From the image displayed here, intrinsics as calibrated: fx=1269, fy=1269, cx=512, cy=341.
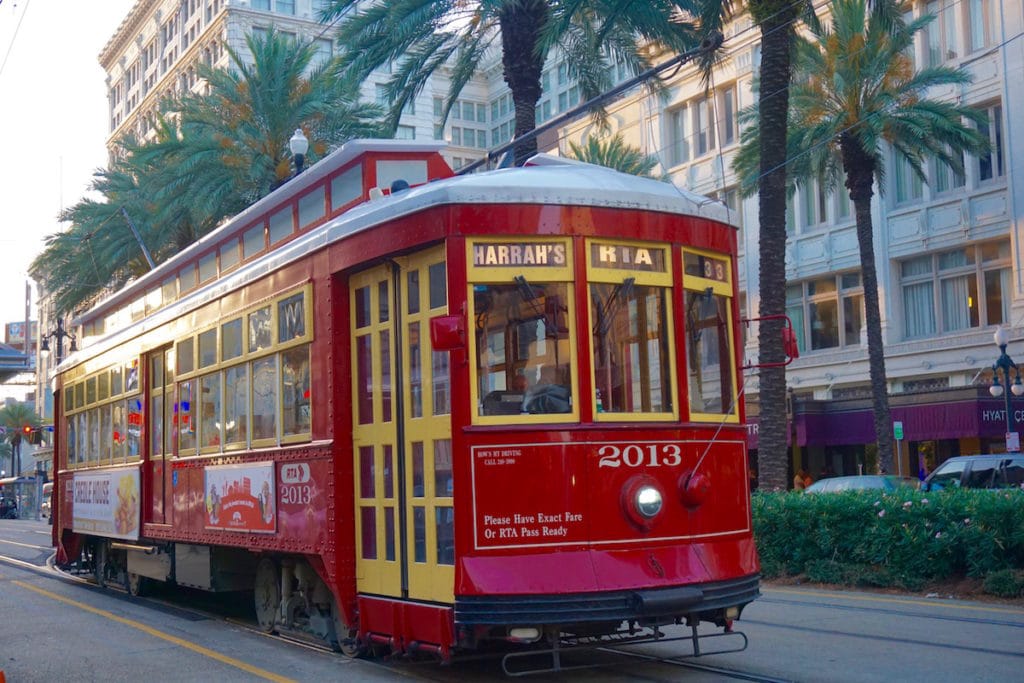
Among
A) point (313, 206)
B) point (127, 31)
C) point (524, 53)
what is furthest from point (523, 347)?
point (127, 31)

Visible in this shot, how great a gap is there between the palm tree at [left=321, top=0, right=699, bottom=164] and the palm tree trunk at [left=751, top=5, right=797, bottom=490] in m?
1.34

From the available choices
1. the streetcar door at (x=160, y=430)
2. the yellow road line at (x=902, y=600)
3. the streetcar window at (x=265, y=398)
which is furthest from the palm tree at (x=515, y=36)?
the streetcar window at (x=265, y=398)

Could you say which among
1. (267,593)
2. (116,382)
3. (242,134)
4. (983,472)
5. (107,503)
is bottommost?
(267,593)

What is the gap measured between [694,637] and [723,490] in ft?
3.50

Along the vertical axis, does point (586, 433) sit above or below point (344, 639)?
above

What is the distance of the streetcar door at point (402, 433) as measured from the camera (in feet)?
27.0

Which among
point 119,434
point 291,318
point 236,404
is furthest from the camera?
point 119,434

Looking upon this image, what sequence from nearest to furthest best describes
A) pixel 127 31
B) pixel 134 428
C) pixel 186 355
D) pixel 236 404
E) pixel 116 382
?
pixel 236 404, pixel 186 355, pixel 134 428, pixel 116 382, pixel 127 31

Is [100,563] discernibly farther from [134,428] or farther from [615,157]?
[615,157]

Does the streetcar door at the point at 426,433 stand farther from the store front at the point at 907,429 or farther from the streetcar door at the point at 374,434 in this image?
the store front at the point at 907,429

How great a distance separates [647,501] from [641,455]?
304mm

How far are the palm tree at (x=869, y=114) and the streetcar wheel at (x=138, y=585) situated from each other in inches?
750

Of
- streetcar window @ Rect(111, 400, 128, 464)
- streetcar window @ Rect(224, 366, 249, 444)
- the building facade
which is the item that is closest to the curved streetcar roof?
streetcar window @ Rect(224, 366, 249, 444)

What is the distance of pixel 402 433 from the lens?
870cm
